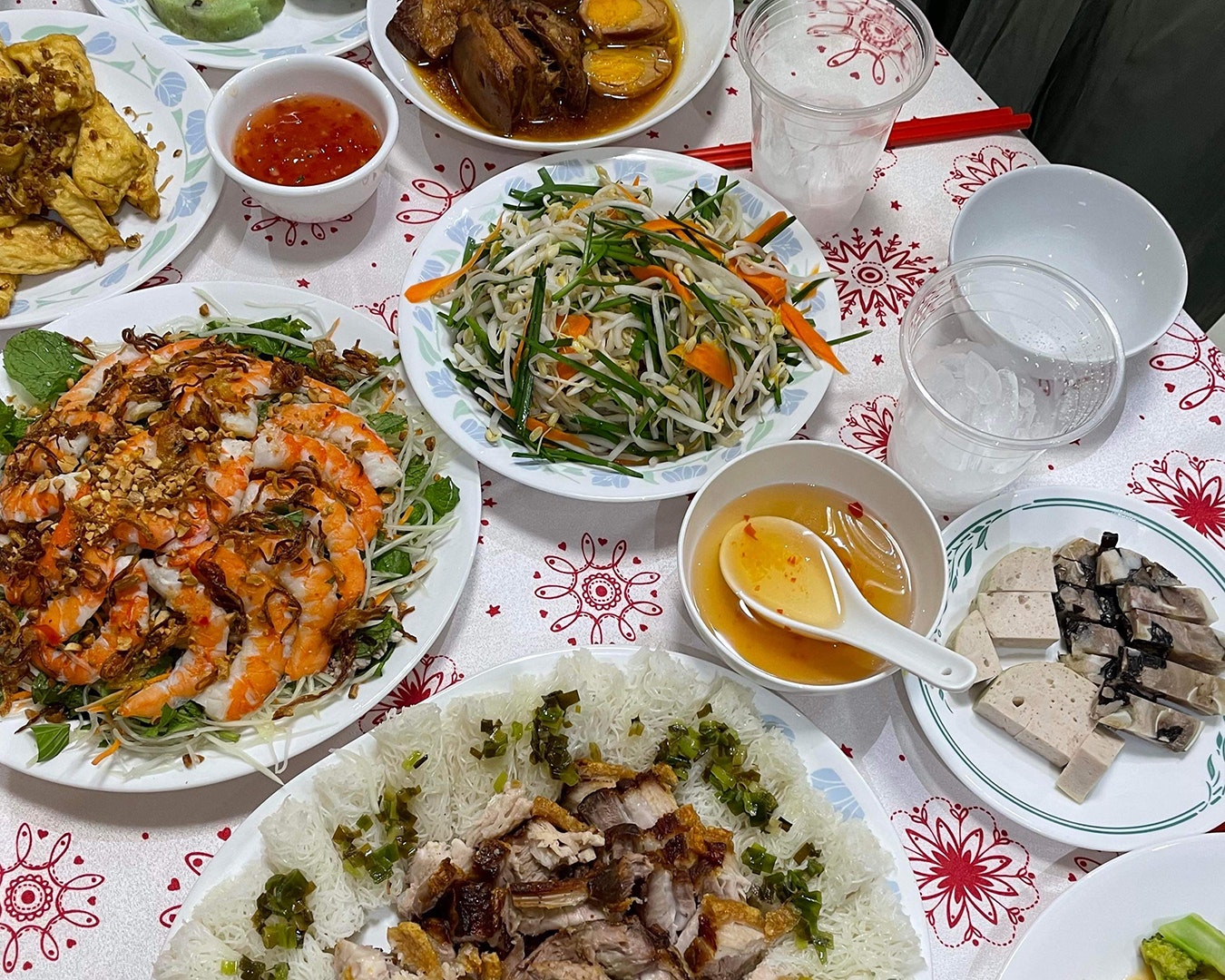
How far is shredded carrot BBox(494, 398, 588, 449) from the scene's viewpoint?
2068 mm

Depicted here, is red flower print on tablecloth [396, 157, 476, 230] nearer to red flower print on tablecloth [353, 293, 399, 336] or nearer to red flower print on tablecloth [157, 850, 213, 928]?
red flower print on tablecloth [353, 293, 399, 336]

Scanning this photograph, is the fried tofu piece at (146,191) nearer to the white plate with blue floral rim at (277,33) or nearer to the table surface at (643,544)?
the table surface at (643,544)

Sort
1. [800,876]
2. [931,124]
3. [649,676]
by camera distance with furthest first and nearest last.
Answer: [931,124], [649,676], [800,876]

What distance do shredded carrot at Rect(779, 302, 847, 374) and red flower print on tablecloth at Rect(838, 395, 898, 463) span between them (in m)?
0.19

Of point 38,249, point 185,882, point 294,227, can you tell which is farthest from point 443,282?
point 185,882

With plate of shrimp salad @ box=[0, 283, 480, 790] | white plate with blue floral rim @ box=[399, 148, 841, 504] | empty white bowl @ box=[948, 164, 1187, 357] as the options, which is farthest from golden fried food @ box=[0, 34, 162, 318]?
empty white bowl @ box=[948, 164, 1187, 357]

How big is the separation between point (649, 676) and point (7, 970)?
51.2 inches

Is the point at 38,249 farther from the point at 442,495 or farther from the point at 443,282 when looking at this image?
the point at 442,495

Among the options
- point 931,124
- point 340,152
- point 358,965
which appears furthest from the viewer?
point 931,124

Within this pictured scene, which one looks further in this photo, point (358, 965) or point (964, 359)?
point (964, 359)

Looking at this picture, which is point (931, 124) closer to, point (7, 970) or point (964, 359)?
point (964, 359)

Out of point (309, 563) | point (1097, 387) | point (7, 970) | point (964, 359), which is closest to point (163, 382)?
point (309, 563)

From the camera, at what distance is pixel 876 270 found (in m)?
2.50

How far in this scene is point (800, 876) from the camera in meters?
1.67
